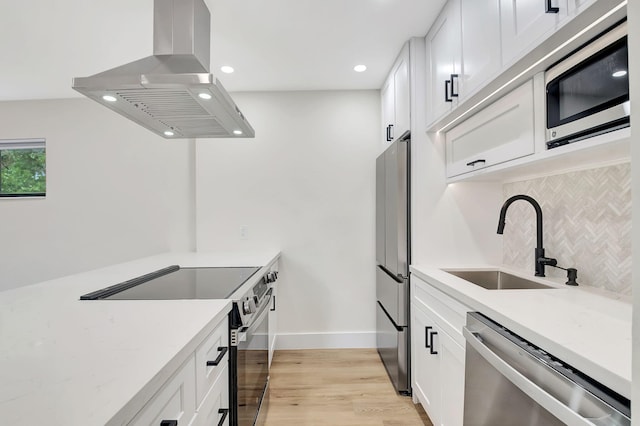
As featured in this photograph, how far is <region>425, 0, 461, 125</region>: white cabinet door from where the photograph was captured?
1618 mm

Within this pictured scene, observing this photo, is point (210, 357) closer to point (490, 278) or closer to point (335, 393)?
point (335, 393)

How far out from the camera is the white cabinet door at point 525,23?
96cm

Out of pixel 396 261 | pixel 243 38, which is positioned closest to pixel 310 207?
pixel 396 261

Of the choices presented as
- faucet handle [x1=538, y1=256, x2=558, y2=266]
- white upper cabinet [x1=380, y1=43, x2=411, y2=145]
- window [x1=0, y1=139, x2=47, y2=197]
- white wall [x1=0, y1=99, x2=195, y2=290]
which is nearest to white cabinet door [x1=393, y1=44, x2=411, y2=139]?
white upper cabinet [x1=380, y1=43, x2=411, y2=145]

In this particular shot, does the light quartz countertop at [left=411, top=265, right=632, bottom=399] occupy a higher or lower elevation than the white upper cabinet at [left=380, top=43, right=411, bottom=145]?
lower

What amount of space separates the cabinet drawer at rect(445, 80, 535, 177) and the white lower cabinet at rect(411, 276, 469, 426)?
70 centimetres

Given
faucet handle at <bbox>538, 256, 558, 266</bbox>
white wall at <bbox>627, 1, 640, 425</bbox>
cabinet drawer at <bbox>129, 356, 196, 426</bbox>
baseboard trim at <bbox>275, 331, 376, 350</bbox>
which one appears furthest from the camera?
baseboard trim at <bbox>275, 331, 376, 350</bbox>

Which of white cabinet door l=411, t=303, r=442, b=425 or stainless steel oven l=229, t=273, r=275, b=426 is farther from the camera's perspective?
white cabinet door l=411, t=303, r=442, b=425

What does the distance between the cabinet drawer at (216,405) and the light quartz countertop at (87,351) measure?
216 millimetres

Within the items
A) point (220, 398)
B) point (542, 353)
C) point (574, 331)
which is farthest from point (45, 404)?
point (574, 331)

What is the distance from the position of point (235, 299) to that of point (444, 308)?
3.26 feet

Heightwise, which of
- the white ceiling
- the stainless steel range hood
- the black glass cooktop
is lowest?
the black glass cooktop

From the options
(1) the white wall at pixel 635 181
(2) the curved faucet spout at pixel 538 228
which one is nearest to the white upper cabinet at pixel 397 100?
(2) the curved faucet spout at pixel 538 228

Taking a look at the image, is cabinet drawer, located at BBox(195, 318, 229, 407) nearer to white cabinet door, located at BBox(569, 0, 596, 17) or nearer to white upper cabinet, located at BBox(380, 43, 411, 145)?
white cabinet door, located at BBox(569, 0, 596, 17)
